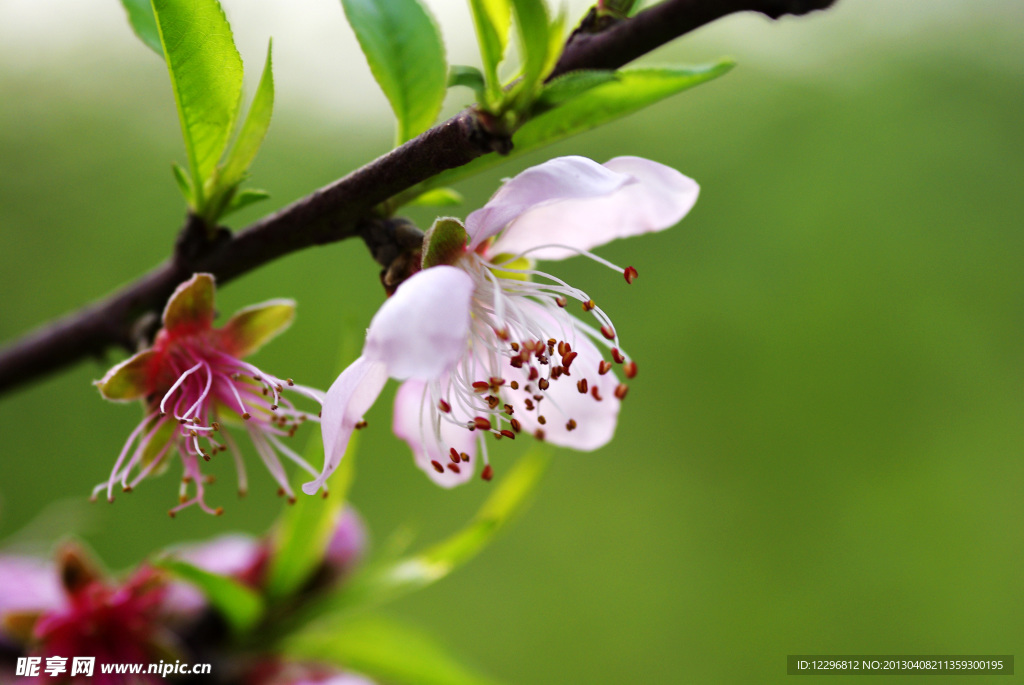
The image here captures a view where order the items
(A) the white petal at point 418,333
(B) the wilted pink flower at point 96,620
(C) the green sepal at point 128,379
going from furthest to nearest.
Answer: (B) the wilted pink flower at point 96,620 < (C) the green sepal at point 128,379 < (A) the white petal at point 418,333

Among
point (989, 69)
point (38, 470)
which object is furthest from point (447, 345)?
point (989, 69)

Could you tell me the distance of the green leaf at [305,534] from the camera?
0.67 m

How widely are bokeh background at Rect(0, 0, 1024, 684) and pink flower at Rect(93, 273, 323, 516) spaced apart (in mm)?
2927

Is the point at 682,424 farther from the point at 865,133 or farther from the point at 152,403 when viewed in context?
the point at 152,403

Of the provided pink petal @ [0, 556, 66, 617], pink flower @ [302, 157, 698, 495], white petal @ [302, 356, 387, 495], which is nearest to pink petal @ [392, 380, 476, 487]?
pink flower @ [302, 157, 698, 495]

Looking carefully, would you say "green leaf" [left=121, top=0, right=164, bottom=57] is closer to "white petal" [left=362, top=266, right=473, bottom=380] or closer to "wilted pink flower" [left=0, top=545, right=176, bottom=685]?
"white petal" [left=362, top=266, right=473, bottom=380]

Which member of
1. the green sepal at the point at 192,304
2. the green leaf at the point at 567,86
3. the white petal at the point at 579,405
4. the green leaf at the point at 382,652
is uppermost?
the green leaf at the point at 567,86

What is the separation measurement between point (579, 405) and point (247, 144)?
0.27 m

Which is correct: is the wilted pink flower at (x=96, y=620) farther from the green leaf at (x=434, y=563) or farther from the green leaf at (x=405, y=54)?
the green leaf at (x=405, y=54)

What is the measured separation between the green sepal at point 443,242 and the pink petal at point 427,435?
0.11 metres

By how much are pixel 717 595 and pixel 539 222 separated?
11.5ft

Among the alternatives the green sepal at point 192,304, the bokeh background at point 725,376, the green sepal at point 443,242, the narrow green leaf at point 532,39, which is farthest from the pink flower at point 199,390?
the bokeh background at point 725,376

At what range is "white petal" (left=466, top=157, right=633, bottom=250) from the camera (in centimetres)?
37

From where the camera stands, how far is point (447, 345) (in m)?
0.34
